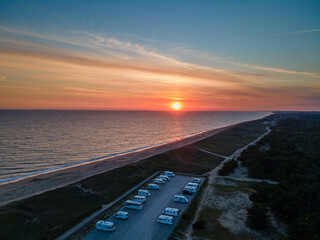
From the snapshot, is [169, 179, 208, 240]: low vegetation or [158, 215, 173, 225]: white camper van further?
[158, 215, 173, 225]: white camper van

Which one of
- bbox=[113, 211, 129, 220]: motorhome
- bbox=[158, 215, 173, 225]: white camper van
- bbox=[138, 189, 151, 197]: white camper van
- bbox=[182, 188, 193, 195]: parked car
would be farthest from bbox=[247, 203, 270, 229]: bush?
bbox=[138, 189, 151, 197]: white camper van

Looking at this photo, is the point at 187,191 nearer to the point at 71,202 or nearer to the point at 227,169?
the point at 227,169

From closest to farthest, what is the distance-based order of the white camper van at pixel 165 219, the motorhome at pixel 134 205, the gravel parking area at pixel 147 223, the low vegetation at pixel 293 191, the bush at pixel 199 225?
the low vegetation at pixel 293 191
the gravel parking area at pixel 147 223
the bush at pixel 199 225
the white camper van at pixel 165 219
the motorhome at pixel 134 205

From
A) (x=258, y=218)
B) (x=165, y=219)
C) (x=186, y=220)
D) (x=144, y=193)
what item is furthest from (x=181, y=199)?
(x=258, y=218)

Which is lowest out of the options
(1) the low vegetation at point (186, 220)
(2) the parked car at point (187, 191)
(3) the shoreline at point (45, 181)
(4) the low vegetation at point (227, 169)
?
(3) the shoreline at point (45, 181)

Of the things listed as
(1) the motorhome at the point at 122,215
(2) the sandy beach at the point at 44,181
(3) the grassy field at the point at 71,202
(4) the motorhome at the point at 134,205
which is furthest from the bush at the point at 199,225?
(2) the sandy beach at the point at 44,181

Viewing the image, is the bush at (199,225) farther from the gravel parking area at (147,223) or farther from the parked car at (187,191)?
the parked car at (187,191)

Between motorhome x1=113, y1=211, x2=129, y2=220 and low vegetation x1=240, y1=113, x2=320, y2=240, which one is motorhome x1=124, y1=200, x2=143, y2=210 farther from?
low vegetation x1=240, y1=113, x2=320, y2=240

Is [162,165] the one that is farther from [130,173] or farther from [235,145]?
[235,145]

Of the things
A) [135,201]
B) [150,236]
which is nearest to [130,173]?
[135,201]
